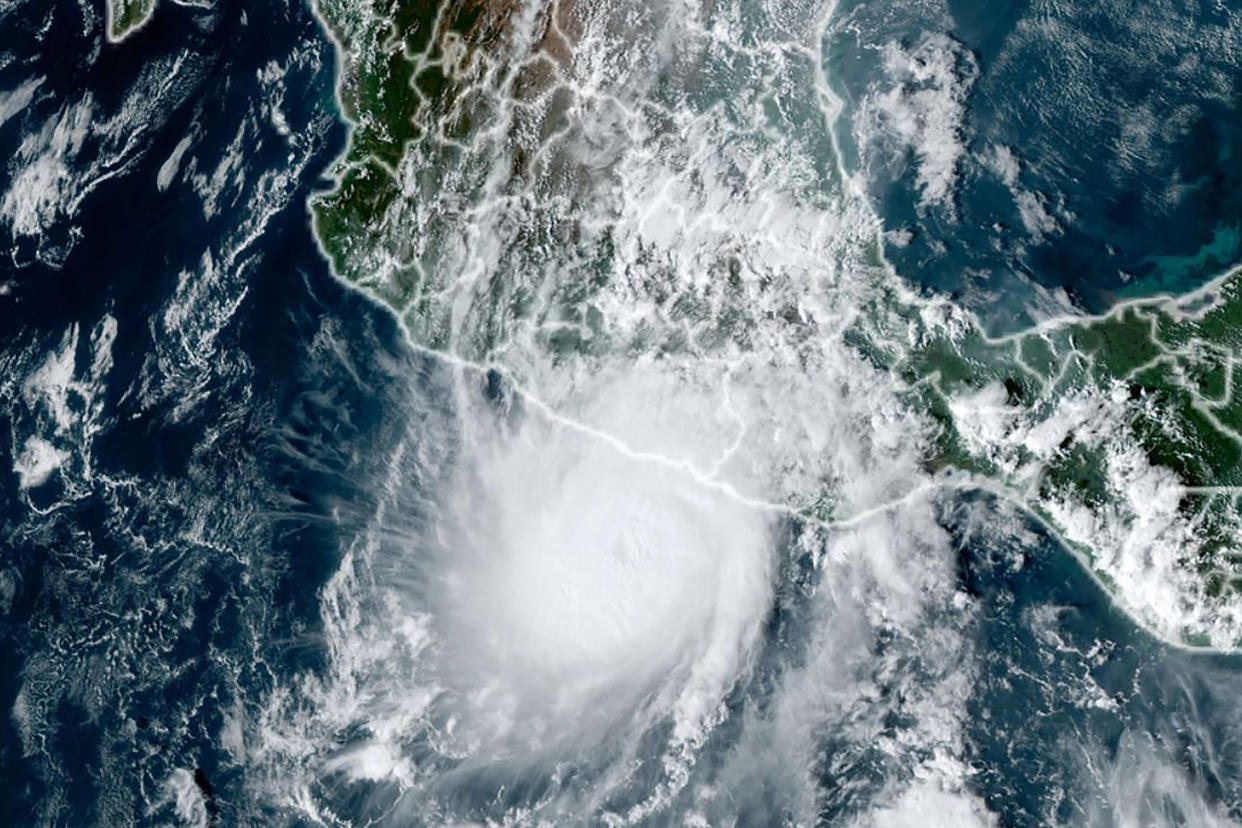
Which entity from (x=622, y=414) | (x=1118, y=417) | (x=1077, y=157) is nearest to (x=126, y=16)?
(x=622, y=414)

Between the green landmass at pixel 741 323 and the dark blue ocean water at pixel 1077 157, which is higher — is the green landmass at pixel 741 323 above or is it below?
below

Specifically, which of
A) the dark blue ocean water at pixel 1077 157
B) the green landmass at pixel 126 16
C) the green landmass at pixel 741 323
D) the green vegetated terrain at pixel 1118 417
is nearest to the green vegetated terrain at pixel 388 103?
the green landmass at pixel 741 323

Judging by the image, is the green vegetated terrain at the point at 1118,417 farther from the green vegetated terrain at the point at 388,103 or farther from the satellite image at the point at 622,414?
the green vegetated terrain at the point at 388,103

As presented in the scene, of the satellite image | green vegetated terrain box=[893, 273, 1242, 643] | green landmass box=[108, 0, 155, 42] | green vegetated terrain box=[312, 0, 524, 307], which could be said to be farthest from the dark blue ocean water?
green landmass box=[108, 0, 155, 42]

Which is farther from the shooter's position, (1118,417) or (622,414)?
(622,414)

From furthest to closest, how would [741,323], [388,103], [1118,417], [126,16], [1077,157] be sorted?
[126,16] → [388,103] → [741,323] → [1077,157] → [1118,417]

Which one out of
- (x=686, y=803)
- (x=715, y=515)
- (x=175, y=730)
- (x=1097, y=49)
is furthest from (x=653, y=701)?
(x=1097, y=49)

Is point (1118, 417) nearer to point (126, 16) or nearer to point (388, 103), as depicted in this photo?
point (388, 103)
